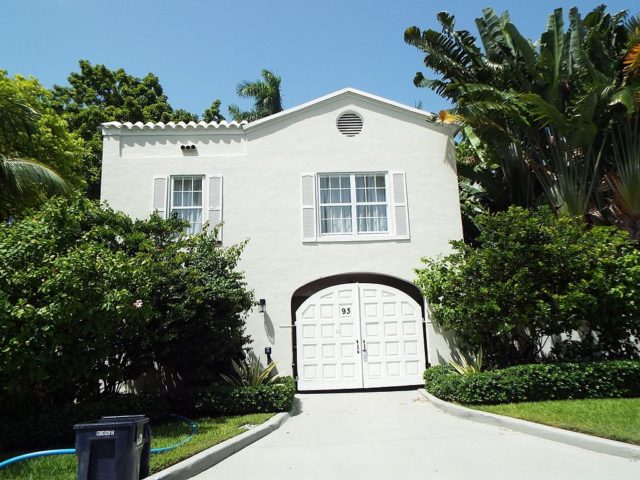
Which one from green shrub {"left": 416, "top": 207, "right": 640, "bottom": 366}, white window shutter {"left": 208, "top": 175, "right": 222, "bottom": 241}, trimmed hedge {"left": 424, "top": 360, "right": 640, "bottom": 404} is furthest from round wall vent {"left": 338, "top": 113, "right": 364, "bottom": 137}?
trimmed hedge {"left": 424, "top": 360, "right": 640, "bottom": 404}

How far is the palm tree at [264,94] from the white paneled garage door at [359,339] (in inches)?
684

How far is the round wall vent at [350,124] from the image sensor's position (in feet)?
45.4

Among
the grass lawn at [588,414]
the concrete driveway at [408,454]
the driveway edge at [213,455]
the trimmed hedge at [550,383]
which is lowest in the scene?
the concrete driveway at [408,454]

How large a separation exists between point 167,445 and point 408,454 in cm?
341

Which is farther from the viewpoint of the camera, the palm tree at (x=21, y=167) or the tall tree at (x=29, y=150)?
the tall tree at (x=29, y=150)

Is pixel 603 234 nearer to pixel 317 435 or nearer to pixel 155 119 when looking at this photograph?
pixel 317 435

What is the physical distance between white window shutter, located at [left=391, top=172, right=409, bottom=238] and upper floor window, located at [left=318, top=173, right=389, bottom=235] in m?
0.29

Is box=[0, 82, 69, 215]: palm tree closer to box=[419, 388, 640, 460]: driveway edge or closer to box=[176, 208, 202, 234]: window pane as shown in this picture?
box=[176, 208, 202, 234]: window pane

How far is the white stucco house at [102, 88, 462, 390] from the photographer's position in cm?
1249

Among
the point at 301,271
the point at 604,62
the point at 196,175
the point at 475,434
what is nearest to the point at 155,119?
the point at 196,175

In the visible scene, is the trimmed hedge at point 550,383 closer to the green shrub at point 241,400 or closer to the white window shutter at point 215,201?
the green shrub at point 241,400

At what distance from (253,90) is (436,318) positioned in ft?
65.4

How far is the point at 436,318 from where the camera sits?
11.7 metres

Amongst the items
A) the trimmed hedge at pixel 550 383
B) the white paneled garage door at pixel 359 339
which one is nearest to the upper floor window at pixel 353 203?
the white paneled garage door at pixel 359 339
